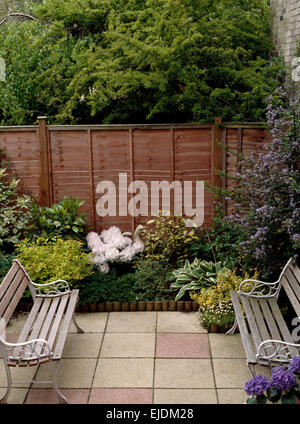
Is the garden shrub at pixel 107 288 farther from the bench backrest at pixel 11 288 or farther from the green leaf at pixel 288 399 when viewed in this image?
the green leaf at pixel 288 399

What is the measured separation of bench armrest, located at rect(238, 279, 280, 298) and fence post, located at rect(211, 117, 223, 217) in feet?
5.72

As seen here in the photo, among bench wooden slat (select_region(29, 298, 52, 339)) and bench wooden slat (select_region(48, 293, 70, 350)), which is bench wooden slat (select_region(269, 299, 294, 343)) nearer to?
bench wooden slat (select_region(48, 293, 70, 350))

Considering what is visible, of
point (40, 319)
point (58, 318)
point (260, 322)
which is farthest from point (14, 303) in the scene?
point (260, 322)

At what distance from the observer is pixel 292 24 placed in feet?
23.7

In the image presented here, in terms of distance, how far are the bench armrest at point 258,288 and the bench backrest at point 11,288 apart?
7.38ft

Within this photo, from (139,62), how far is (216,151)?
1633 millimetres

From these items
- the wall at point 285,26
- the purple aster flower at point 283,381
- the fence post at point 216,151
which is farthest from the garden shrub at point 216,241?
the purple aster flower at point 283,381

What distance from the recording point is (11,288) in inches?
195

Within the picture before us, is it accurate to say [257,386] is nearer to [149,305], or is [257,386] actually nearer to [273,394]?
[273,394]

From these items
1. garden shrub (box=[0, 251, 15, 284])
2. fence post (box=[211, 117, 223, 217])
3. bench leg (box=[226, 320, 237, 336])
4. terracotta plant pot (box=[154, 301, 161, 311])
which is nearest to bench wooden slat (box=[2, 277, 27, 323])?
garden shrub (box=[0, 251, 15, 284])

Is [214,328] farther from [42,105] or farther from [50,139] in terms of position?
[42,105]

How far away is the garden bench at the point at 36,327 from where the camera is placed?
4352 millimetres

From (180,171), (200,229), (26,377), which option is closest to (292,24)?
(180,171)

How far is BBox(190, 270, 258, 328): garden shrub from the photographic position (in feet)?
18.7
